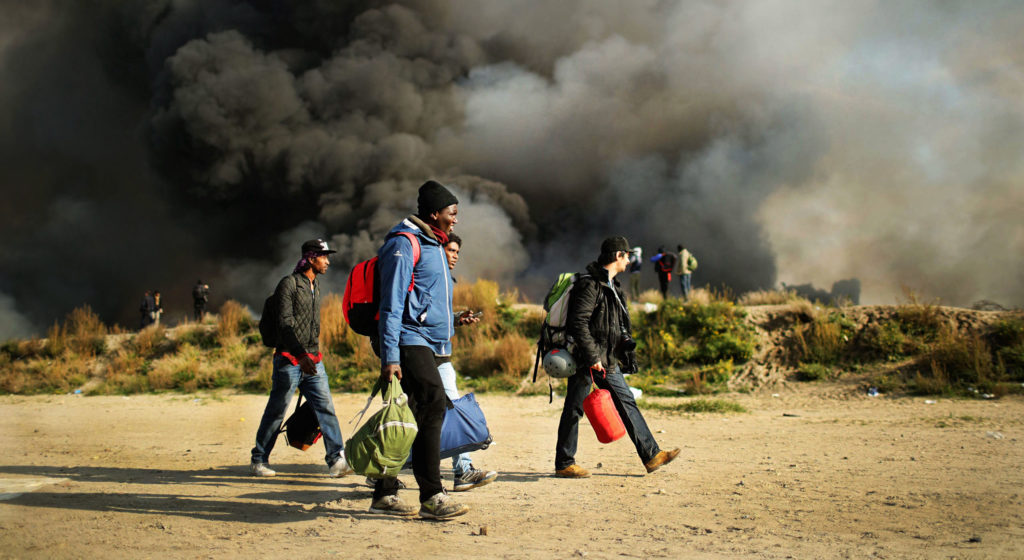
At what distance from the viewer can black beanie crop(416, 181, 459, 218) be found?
15.0 feet

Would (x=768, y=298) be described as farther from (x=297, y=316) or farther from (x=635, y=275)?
(x=297, y=316)

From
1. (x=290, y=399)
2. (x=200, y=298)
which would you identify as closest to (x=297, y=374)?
(x=290, y=399)

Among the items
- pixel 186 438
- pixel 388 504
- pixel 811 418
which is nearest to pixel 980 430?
pixel 811 418

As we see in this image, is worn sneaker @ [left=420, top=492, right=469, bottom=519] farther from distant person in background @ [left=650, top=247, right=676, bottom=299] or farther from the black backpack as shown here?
distant person in background @ [left=650, top=247, right=676, bottom=299]

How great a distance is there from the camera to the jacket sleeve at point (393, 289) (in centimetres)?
412

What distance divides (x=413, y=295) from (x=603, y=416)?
2048mm

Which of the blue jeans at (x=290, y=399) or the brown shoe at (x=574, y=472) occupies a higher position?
the blue jeans at (x=290, y=399)

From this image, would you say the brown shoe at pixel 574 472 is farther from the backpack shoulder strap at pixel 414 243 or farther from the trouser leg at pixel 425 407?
the backpack shoulder strap at pixel 414 243

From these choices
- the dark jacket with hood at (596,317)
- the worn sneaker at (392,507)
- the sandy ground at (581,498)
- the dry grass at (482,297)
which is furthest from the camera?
the dry grass at (482,297)

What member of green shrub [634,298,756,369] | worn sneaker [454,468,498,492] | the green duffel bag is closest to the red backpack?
the green duffel bag

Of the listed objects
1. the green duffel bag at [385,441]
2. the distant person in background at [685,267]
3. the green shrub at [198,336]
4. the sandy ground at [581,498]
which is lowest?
the sandy ground at [581,498]

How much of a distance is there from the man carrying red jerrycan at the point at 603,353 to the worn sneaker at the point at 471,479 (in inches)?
34.4

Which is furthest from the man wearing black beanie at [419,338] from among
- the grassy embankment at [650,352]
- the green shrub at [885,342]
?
the green shrub at [885,342]

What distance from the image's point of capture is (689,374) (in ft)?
42.0
